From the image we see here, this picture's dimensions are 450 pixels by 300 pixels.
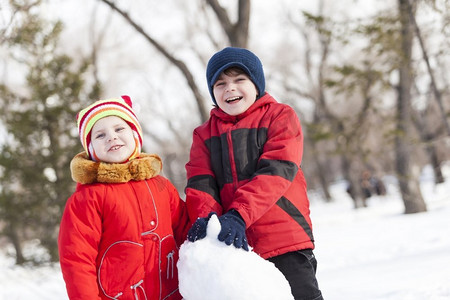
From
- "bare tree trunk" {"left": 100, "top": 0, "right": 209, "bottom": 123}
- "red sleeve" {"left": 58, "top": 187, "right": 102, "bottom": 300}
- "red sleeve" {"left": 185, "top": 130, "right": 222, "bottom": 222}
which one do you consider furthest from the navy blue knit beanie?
"bare tree trunk" {"left": 100, "top": 0, "right": 209, "bottom": 123}

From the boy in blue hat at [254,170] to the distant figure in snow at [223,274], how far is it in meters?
0.17

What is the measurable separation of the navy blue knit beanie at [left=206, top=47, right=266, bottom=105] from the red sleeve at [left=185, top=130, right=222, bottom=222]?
1.23 ft

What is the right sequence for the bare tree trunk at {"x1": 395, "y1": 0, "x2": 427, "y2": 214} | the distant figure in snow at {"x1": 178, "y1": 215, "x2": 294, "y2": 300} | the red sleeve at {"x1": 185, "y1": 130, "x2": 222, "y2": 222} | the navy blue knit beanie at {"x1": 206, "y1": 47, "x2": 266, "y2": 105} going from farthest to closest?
1. the bare tree trunk at {"x1": 395, "y1": 0, "x2": 427, "y2": 214}
2. the navy blue knit beanie at {"x1": 206, "y1": 47, "x2": 266, "y2": 105}
3. the red sleeve at {"x1": 185, "y1": 130, "x2": 222, "y2": 222}
4. the distant figure in snow at {"x1": 178, "y1": 215, "x2": 294, "y2": 300}

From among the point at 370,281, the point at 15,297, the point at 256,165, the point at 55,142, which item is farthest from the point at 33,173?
the point at 256,165

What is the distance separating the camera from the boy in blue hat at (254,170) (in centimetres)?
203

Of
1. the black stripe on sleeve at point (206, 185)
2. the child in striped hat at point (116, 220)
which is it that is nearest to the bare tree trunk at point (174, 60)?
the child in striped hat at point (116, 220)

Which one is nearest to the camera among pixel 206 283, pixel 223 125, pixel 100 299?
pixel 206 283

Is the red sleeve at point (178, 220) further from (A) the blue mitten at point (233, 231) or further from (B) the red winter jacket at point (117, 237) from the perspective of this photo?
(A) the blue mitten at point (233, 231)

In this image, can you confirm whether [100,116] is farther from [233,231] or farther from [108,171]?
[233,231]

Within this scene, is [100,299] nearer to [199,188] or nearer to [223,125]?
[199,188]

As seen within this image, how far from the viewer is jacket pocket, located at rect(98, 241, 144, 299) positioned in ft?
6.48

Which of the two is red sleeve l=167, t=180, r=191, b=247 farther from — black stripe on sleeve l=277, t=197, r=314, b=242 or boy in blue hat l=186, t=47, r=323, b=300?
black stripe on sleeve l=277, t=197, r=314, b=242

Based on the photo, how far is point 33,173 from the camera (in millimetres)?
9602

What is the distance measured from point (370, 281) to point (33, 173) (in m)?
8.14
